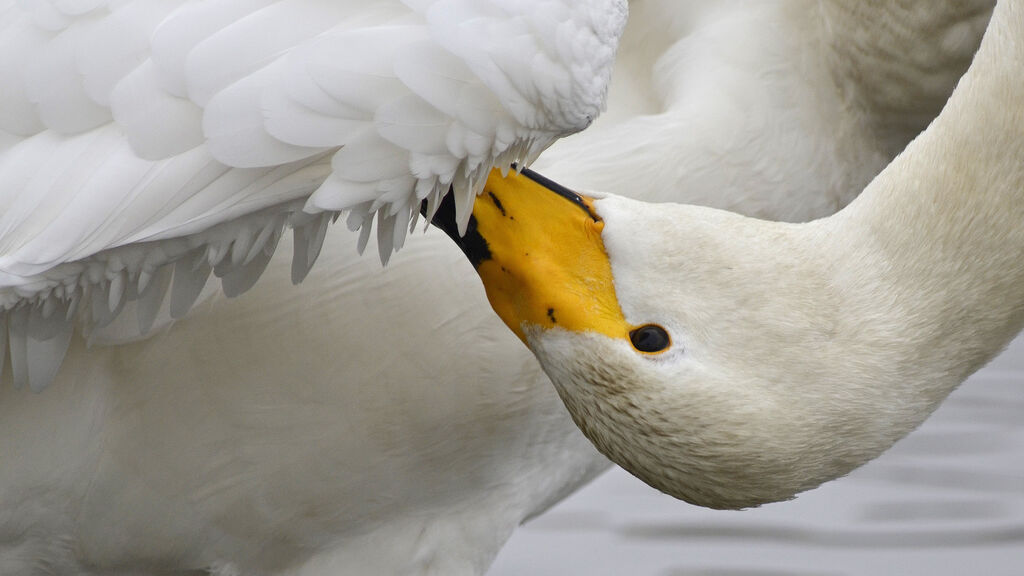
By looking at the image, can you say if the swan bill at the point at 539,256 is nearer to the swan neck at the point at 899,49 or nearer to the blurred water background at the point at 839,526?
the swan neck at the point at 899,49

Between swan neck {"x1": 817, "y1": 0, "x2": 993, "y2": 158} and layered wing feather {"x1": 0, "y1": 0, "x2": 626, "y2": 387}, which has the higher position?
swan neck {"x1": 817, "y1": 0, "x2": 993, "y2": 158}

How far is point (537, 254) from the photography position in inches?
110

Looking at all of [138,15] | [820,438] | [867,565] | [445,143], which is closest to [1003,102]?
[820,438]

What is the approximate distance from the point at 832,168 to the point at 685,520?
1.80 m

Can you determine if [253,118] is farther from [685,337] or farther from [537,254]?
[685,337]

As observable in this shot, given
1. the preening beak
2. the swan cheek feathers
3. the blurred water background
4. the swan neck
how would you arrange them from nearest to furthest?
the swan cheek feathers < the preening beak < the swan neck < the blurred water background

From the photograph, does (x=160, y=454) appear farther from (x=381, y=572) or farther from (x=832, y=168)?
(x=832, y=168)

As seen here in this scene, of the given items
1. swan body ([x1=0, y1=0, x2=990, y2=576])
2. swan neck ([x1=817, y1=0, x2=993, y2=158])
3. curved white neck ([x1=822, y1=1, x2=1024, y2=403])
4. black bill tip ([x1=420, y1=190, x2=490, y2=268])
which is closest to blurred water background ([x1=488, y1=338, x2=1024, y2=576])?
swan body ([x1=0, y1=0, x2=990, y2=576])

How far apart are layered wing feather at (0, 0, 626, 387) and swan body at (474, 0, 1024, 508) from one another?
0.34m

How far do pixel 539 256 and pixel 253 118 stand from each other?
23.8 inches

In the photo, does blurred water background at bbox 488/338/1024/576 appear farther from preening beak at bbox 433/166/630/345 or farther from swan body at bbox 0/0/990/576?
preening beak at bbox 433/166/630/345

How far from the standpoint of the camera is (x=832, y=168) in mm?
3459

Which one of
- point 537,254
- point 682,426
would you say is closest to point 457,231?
point 537,254

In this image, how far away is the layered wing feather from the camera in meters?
2.37
